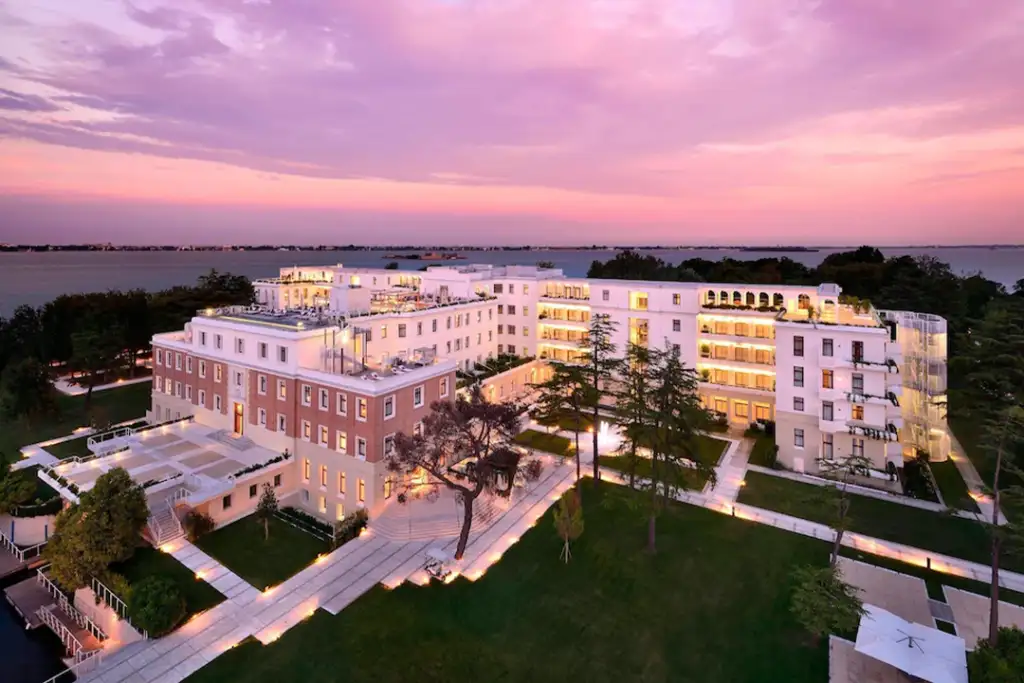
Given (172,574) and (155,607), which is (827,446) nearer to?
(155,607)

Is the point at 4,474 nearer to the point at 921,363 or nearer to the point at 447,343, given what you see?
the point at 447,343

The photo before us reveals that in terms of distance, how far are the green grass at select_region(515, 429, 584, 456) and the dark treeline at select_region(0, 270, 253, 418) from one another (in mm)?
40682

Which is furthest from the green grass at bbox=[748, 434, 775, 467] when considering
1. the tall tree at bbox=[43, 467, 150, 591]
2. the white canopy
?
the tall tree at bbox=[43, 467, 150, 591]

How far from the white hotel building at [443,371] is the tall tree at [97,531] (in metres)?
2.88

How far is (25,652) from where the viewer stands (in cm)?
2503

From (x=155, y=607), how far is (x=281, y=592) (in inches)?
195

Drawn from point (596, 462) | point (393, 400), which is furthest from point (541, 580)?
point (393, 400)

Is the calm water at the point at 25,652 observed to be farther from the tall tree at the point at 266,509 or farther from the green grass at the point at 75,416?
the green grass at the point at 75,416

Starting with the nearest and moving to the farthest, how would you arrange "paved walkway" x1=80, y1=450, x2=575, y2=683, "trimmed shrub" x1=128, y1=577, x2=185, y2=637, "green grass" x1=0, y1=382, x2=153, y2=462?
"paved walkway" x1=80, y1=450, x2=575, y2=683 < "trimmed shrub" x1=128, y1=577, x2=185, y2=637 < "green grass" x1=0, y1=382, x2=153, y2=462

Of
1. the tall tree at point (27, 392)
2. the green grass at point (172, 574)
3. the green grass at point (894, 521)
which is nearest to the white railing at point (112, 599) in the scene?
the green grass at point (172, 574)

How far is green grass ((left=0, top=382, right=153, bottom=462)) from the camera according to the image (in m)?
43.4

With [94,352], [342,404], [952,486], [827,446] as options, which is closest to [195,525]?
[342,404]

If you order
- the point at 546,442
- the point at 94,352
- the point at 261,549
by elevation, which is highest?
the point at 94,352

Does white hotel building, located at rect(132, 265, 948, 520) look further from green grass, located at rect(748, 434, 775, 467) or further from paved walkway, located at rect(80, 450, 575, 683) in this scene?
paved walkway, located at rect(80, 450, 575, 683)
